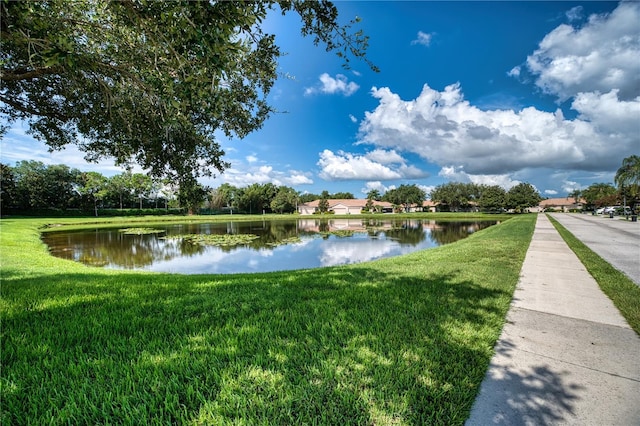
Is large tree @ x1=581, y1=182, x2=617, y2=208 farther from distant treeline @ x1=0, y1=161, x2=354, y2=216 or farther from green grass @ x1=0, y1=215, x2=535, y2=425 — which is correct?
green grass @ x1=0, y1=215, x2=535, y2=425

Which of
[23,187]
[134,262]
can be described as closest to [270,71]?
[134,262]

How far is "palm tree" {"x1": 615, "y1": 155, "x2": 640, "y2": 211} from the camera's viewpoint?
39.3 metres

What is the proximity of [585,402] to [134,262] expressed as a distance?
16449mm

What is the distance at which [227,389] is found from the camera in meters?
2.34

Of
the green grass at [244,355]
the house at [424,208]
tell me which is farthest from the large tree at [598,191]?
the green grass at [244,355]

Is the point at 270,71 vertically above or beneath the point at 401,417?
above

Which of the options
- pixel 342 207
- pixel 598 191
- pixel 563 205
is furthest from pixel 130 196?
pixel 563 205

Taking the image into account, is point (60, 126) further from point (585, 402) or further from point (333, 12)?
point (585, 402)

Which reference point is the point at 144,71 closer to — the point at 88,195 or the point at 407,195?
the point at 88,195

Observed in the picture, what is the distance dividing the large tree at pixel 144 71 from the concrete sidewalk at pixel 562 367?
4.03 metres

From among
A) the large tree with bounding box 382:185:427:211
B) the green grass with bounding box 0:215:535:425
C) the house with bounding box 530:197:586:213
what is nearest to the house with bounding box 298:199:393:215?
the large tree with bounding box 382:185:427:211

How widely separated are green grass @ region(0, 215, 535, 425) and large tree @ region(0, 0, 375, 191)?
8.55ft

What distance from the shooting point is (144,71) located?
12.7 feet

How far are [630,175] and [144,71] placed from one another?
192 ft
